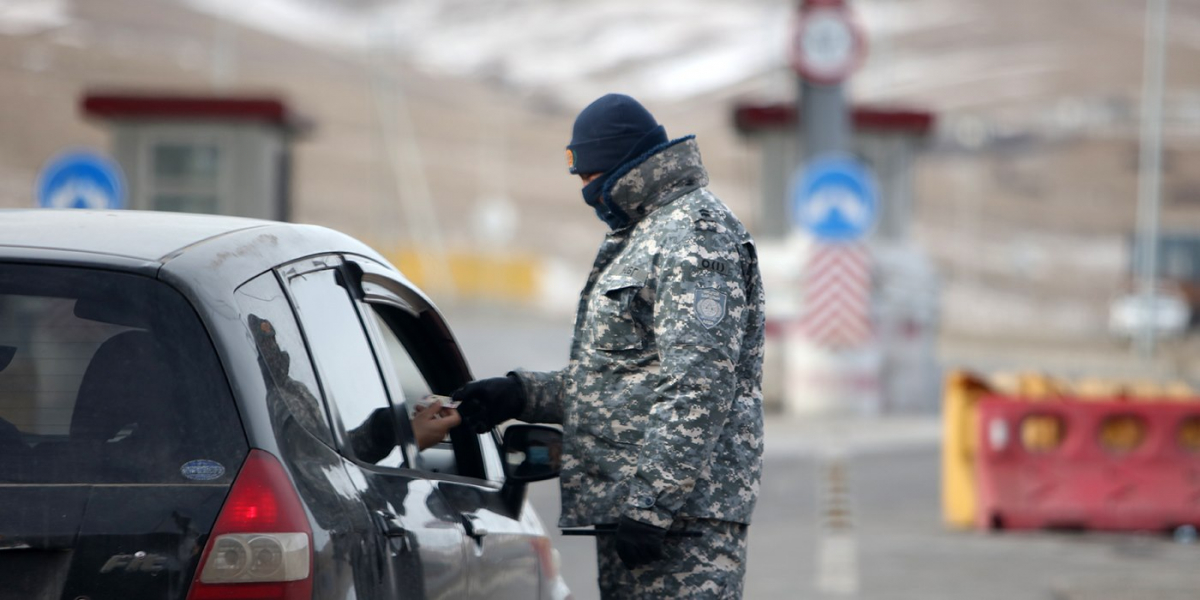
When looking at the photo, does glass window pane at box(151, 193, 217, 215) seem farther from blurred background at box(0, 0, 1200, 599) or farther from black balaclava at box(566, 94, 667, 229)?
black balaclava at box(566, 94, 667, 229)

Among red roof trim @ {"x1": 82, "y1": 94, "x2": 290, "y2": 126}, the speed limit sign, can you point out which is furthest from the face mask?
red roof trim @ {"x1": 82, "y1": 94, "x2": 290, "y2": 126}

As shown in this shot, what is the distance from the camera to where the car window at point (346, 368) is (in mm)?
3414

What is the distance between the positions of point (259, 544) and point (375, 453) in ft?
2.03

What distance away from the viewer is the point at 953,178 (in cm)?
10600

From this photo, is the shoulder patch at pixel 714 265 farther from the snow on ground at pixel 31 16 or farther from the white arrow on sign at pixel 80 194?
the snow on ground at pixel 31 16

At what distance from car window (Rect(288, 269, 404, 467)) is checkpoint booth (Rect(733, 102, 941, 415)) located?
18.1 meters

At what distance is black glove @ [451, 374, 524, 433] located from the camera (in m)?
4.21

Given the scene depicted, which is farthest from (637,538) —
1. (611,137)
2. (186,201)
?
(186,201)

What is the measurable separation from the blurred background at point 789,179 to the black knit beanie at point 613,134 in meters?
4.97

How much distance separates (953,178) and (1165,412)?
Result: 96182 mm

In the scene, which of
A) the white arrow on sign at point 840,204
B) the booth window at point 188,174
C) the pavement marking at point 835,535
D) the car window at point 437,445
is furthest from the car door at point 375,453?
the booth window at point 188,174

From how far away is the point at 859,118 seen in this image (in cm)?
2441

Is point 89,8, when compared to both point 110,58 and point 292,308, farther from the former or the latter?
point 292,308

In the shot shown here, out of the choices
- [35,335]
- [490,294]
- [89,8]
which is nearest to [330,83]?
[89,8]
